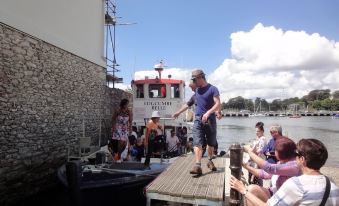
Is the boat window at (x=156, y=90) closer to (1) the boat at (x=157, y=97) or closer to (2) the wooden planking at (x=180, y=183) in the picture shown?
(1) the boat at (x=157, y=97)

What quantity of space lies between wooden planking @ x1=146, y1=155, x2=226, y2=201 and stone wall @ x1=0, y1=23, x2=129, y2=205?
4.63 m

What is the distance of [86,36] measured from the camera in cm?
1411

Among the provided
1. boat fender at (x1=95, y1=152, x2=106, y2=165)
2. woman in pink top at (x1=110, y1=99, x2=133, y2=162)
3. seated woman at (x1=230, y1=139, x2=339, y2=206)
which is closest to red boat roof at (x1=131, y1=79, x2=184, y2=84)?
woman in pink top at (x1=110, y1=99, x2=133, y2=162)

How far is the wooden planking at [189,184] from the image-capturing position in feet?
14.7

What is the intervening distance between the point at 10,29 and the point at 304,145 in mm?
7938

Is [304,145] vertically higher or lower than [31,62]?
lower

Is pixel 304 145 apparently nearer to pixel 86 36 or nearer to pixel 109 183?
pixel 109 183

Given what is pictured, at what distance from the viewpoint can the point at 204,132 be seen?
5895 mm

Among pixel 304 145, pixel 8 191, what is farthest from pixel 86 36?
pixel 304 145

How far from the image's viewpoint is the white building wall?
9273 mm

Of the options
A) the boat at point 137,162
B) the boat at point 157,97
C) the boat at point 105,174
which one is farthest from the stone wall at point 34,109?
the boat at point 157,97

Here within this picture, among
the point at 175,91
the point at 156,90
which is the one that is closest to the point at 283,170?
the point at 175,91

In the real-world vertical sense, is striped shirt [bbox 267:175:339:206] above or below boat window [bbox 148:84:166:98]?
below

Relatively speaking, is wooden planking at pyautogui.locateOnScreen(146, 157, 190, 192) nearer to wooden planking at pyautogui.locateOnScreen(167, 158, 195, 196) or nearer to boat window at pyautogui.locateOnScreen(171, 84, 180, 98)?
wooden planking at pyautogui.locateOnScreen(167, 158, 195, 196)
